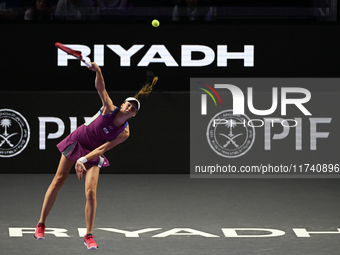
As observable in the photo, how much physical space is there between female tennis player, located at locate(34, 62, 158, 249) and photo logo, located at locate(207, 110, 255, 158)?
427 cm

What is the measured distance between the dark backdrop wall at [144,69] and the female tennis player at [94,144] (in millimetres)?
4147

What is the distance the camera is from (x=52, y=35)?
10.8m

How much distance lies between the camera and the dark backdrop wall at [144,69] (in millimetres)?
10773

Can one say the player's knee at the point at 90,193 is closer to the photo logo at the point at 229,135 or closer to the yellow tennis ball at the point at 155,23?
the photo logo at the point at 229,135

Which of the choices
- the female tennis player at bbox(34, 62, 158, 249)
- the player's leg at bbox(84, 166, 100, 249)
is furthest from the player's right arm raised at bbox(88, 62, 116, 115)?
the player's leg at bbox(84, 166, 100, 249)

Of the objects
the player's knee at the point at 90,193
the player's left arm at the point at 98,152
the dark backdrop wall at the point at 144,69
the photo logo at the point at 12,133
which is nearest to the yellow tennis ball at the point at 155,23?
the dark backdrop wall at the point at 144,69

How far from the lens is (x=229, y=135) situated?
10766 mm

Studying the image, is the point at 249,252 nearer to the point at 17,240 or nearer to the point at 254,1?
the point at 17,240

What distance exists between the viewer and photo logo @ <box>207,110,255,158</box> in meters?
10.7

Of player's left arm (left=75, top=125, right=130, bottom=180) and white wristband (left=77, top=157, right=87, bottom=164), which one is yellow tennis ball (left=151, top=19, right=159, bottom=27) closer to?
player's left arm (left=75, top=125, right=130, bottom=180)

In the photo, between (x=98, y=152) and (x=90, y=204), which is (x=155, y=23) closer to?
(x=98, y=152)

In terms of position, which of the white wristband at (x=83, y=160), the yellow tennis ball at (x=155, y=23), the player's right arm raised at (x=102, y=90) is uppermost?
the yellow tennis ball at (x=155, y=23)

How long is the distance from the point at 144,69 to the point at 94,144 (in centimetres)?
440

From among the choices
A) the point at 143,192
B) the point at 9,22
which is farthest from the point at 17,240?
the point at 9,22
